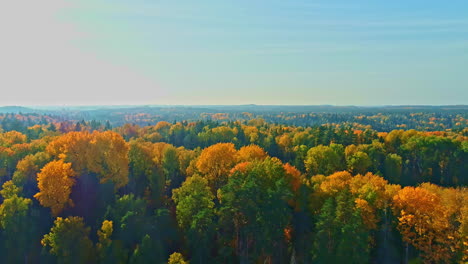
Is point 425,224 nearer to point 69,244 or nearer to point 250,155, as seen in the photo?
point 250,155

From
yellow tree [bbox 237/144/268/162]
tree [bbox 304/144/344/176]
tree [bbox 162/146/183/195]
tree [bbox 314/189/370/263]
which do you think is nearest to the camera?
tree [bbox 314/189/370/263]

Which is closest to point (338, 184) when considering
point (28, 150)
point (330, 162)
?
point (330, 162)

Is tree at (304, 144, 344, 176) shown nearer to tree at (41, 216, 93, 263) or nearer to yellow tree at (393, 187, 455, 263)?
yellow tree at (393, 187, 455, 263)

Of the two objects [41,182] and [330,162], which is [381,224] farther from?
[41,182]

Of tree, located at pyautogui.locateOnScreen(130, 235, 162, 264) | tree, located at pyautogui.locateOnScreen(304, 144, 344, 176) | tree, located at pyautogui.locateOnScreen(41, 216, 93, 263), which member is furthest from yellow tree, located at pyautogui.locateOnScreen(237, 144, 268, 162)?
tree, located at pyautogui.locateOnScreen(41, 216, 93, 263)

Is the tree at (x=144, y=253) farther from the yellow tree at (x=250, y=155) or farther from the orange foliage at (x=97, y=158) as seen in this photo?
the yellow tree at (x=250, y=155)

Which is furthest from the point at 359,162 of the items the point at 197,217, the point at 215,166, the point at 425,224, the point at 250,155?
the point at 197,217

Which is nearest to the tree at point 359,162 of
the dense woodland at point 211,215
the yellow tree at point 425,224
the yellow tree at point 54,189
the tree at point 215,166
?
the dense woodland at point 211,215
